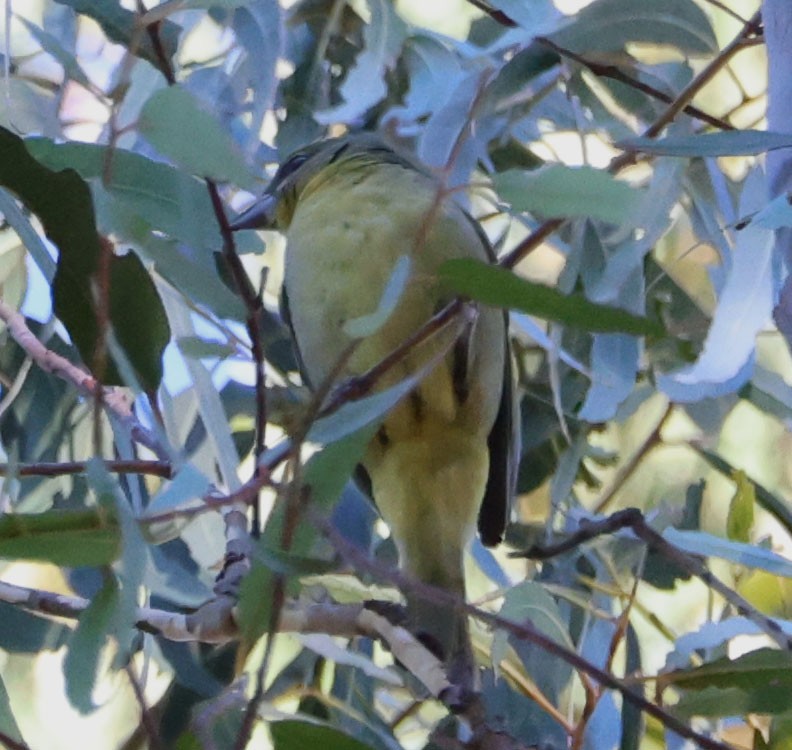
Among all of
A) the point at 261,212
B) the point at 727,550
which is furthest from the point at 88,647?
the point at 261,212

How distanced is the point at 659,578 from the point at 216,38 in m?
0.73

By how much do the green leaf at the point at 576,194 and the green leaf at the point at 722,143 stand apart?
0.39ft

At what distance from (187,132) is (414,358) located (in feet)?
1.73

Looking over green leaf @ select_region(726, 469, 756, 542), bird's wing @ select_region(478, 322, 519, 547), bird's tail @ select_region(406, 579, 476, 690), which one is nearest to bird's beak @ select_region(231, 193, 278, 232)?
bird's wing @ select_region(478, 322, 519, 547)

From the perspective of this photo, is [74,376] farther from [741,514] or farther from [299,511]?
[741,514]

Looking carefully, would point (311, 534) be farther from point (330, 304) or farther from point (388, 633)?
point (330, 304)

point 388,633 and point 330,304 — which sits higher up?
point 330,304

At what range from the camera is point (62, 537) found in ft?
2.15

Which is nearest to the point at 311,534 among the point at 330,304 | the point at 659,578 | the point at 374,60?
the point at 374,60

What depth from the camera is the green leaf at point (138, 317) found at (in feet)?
2.61

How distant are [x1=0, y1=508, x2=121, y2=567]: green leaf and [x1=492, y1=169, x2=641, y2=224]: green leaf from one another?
260 mm

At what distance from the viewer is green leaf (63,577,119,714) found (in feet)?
2.11

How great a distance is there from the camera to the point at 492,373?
127 cm

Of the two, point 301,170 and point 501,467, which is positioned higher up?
point 301,170
